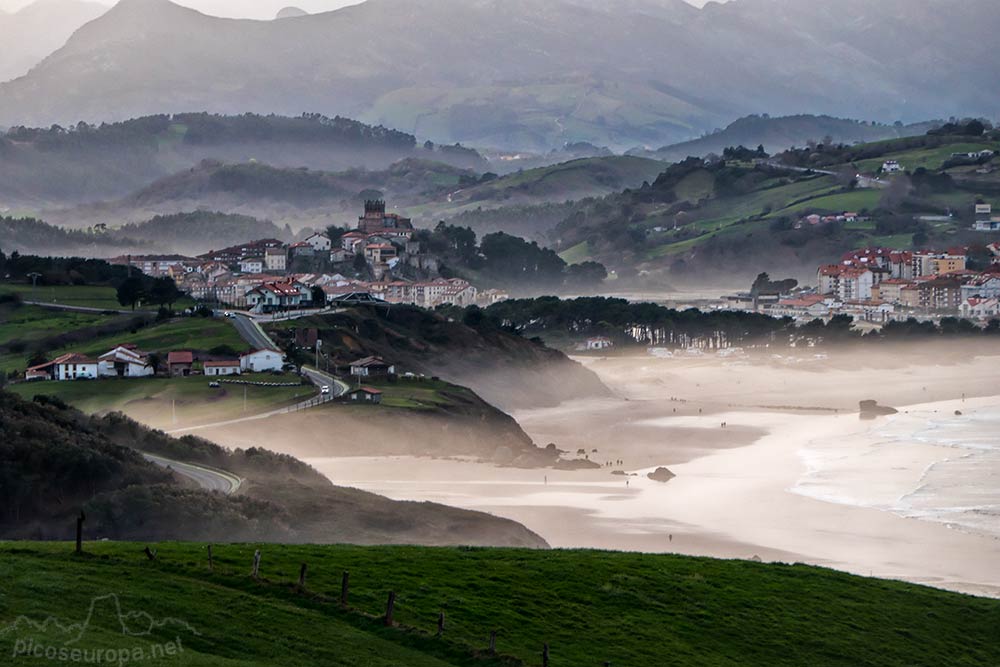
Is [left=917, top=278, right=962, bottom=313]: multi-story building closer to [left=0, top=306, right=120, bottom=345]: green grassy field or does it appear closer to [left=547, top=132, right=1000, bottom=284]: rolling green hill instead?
[left=547, top=132, right=1000, bottom=284]: rolling green hill

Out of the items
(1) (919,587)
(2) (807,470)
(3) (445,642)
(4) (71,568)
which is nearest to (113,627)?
(4) (71,568)

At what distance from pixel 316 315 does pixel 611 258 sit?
4303 inches

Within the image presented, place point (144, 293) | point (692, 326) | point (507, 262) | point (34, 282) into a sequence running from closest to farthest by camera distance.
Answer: point (144, 293) → point (34, 282) → point (692, 326) → point (507, 262)

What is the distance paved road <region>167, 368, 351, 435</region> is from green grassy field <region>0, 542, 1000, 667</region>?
24662 millimetres

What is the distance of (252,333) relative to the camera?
66.2 metres

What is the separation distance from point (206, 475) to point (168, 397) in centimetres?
1475

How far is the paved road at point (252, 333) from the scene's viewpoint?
62.8 m

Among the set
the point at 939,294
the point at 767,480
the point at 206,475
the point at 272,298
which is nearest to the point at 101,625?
the point at 206,475

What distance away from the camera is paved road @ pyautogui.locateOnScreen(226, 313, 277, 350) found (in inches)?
2472

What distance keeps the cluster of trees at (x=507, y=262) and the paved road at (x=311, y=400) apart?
282 ft

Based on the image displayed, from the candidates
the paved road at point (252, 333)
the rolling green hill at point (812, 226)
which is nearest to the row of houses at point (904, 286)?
the rolling green hill at point (812, 226)

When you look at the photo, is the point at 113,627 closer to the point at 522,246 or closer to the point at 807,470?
the point at 807,470

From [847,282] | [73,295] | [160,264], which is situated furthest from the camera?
[847,282]

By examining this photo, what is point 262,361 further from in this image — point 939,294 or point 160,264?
point 939,294
